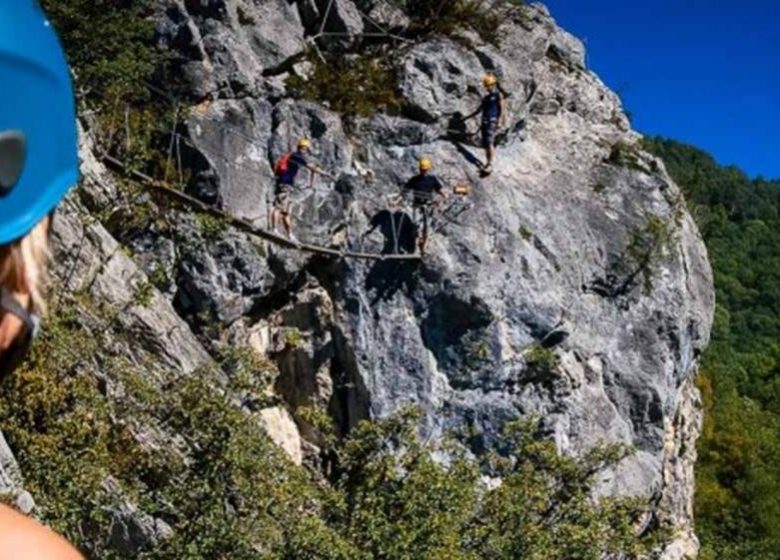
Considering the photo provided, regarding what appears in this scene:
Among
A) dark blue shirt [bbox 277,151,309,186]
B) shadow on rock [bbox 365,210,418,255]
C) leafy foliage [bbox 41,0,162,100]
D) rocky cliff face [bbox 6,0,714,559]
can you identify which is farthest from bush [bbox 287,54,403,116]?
leafy foliage [bbox 41,0,162,100]

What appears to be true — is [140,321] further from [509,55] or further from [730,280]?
[730,280]

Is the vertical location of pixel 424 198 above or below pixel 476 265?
above

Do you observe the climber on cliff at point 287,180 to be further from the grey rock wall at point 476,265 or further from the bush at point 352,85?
the bush at point 352,85

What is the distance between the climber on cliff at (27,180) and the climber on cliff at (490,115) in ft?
68.1

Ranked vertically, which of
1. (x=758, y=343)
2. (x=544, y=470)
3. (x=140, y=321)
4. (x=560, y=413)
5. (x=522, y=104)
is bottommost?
(x=140, y=321)

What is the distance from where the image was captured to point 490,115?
21.9 m

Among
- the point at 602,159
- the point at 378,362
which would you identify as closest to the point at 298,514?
the point at 378,362

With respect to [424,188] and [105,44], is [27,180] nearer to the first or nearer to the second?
[105,44]

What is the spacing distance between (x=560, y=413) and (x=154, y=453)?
11360mm

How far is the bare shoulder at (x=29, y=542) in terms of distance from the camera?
1017 mm

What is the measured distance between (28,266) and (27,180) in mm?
90

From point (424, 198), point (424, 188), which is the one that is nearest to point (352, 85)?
point (424, 188)

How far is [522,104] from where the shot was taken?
24.3 metres

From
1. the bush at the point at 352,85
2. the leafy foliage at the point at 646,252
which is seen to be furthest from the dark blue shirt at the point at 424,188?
the leafy foliage at the point at 646,252
